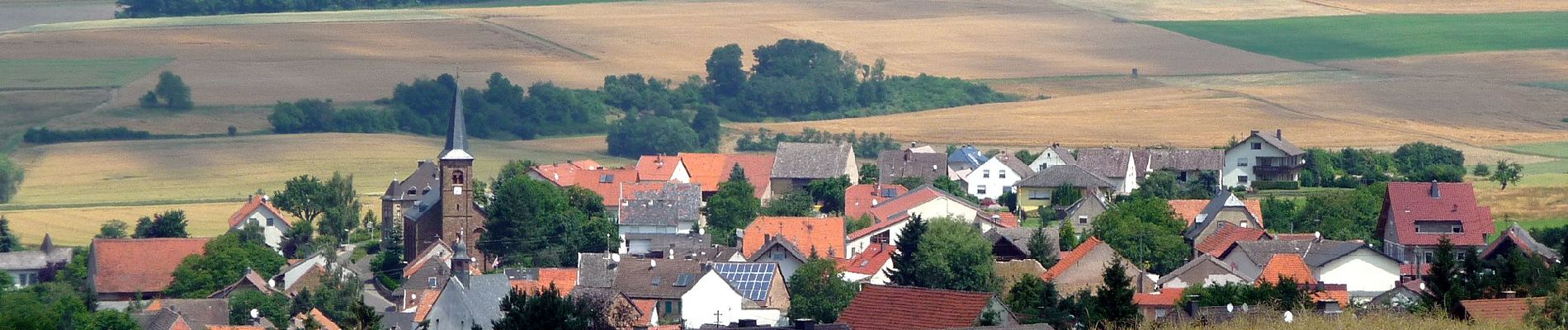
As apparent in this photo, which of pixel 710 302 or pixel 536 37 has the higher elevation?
pixel 536 37

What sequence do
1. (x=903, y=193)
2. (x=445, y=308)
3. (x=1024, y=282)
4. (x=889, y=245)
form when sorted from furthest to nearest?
(x=903, y=193)
(x=889, y=245)
(x=445, y=308)
(x=1024, y=282)

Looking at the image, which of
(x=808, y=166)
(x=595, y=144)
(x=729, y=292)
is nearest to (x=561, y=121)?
(x=595, y=144)

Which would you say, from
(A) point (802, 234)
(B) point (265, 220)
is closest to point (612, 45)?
(B) point (265, 220)

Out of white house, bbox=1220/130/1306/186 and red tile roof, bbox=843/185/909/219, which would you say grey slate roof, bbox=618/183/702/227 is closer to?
red tile roof, bbox=843/185/909/219

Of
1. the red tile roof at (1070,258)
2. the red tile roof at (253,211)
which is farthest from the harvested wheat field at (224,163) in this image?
the red tile roof at (1070,258)

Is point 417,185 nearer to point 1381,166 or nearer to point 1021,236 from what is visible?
point 1021,236

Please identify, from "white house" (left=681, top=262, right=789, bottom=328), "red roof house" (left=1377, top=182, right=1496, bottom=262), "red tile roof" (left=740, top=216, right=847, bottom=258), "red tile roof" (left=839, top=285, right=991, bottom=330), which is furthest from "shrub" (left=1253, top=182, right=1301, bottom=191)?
"red tile roof" (left=839, top=285, right=991, bottom=330)

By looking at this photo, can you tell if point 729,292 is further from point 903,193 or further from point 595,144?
point 595,144
